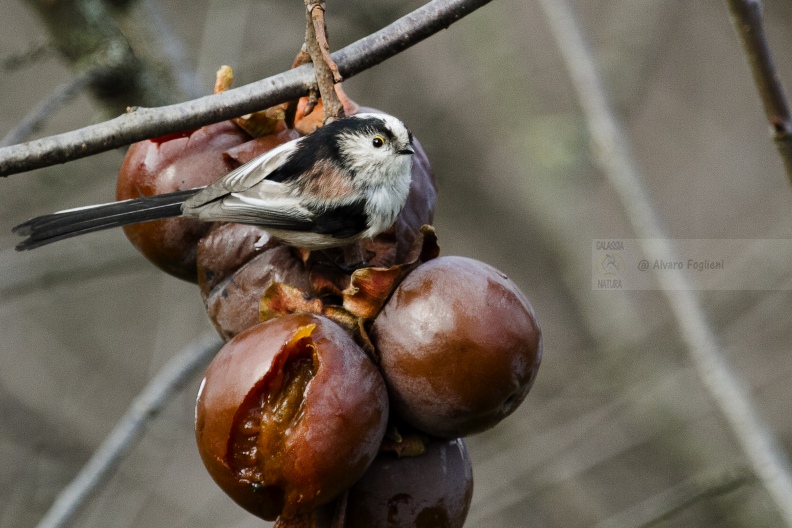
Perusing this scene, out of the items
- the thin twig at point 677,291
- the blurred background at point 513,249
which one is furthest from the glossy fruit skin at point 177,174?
the thin twig at point 677,291

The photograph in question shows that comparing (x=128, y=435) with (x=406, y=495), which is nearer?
(x=406, y=495)

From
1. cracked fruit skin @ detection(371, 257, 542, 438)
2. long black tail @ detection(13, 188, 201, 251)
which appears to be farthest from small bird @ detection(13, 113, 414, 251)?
cracked fruit skin @ detection(371, 257, 542, 438)

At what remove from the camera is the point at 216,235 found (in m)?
1.62

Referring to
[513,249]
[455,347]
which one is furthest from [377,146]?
[513,249]

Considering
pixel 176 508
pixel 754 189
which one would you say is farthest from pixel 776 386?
pixel 176 508

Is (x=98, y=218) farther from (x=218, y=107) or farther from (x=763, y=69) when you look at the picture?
(x=763, y=69)

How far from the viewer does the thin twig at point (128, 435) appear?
2.15 metres

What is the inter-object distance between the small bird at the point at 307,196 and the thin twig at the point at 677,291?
2.67ft

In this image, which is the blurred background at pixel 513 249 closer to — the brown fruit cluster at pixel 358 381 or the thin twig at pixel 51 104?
the thin twig at pixel 51 104

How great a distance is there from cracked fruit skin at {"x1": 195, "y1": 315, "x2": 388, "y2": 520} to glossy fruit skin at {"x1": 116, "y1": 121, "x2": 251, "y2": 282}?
1.37 feet

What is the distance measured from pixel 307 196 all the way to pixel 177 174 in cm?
29

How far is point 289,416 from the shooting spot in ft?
4.22

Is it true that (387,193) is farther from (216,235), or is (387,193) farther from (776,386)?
(776,386)

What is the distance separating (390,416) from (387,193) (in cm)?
Result: 44
